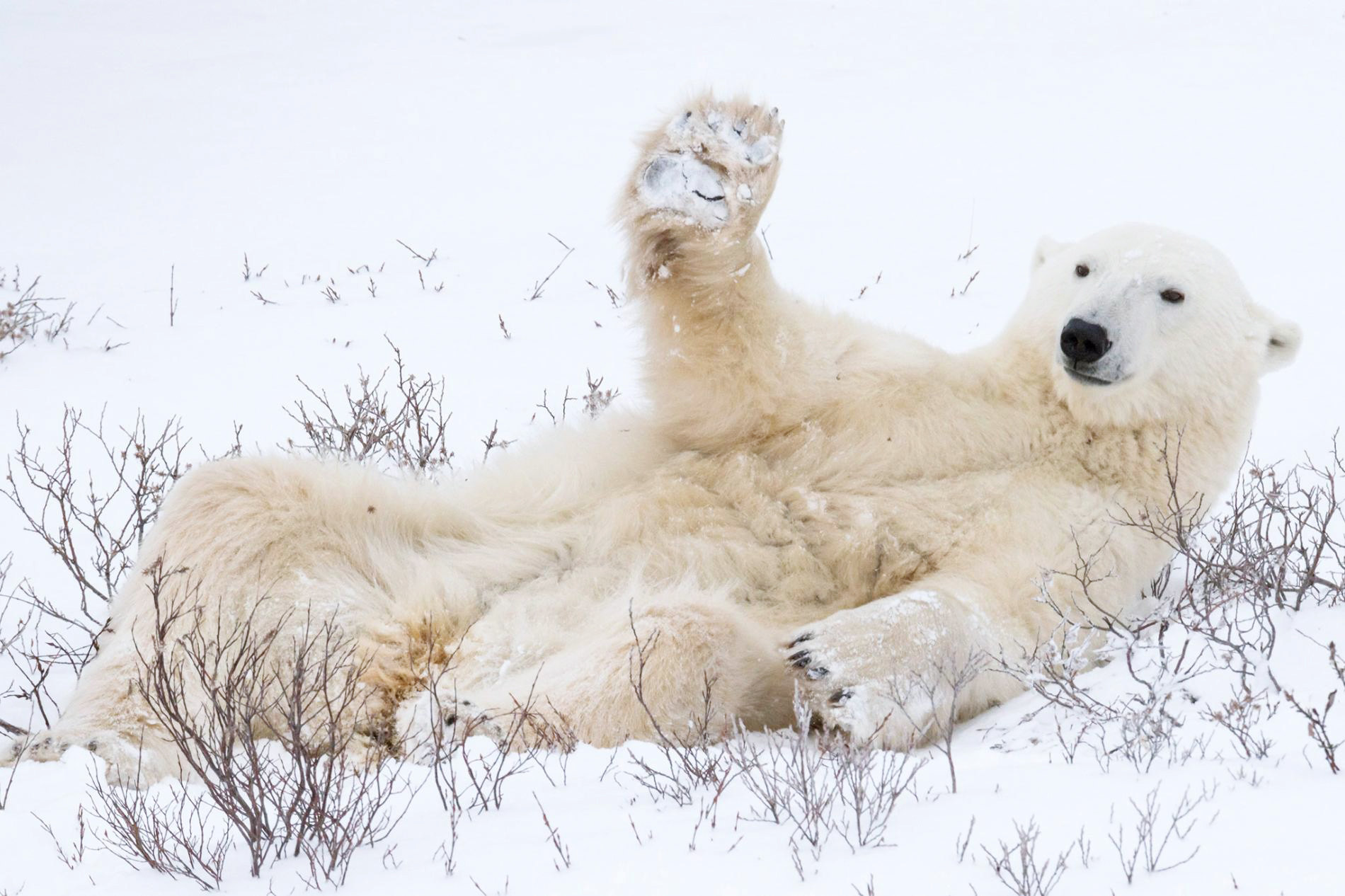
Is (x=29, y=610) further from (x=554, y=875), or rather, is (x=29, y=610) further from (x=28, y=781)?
(x=554, y=875)

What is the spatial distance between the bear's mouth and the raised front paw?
105 cm

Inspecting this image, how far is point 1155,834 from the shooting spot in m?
1.93

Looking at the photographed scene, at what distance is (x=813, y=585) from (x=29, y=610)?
256cm

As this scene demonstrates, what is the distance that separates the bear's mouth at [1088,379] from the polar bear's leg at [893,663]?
87 cm

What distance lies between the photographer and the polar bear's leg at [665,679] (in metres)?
2.87

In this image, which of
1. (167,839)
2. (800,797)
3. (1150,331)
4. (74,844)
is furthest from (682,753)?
(1150,331)

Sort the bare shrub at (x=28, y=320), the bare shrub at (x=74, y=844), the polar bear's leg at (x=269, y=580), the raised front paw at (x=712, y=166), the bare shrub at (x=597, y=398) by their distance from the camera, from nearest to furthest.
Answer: the bare shrub at (x=74, y=844) < the polar bear's leg at (x=269, y=580) < the raised front paw at (x=712, y=166) < the bare shrub at (x=597, y=398) < the bare shrub at (x=28, y=320)

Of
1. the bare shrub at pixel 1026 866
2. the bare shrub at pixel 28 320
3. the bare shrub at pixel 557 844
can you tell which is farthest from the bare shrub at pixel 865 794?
the bare shrub at pixel 28 320

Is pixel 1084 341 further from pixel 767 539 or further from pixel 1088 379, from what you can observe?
pixel 767 539

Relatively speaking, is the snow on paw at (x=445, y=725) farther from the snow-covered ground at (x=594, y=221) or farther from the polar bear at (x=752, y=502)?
the snow-covered ground at (x=594, y=221)

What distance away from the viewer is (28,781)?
264 centimetres

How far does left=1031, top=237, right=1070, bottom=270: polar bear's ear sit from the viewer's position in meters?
4.10

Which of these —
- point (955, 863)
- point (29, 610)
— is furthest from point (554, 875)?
point (29, 610)

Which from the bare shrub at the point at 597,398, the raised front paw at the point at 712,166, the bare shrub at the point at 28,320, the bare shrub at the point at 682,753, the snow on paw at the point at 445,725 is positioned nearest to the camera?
the bare shrub at the point at 682,753
